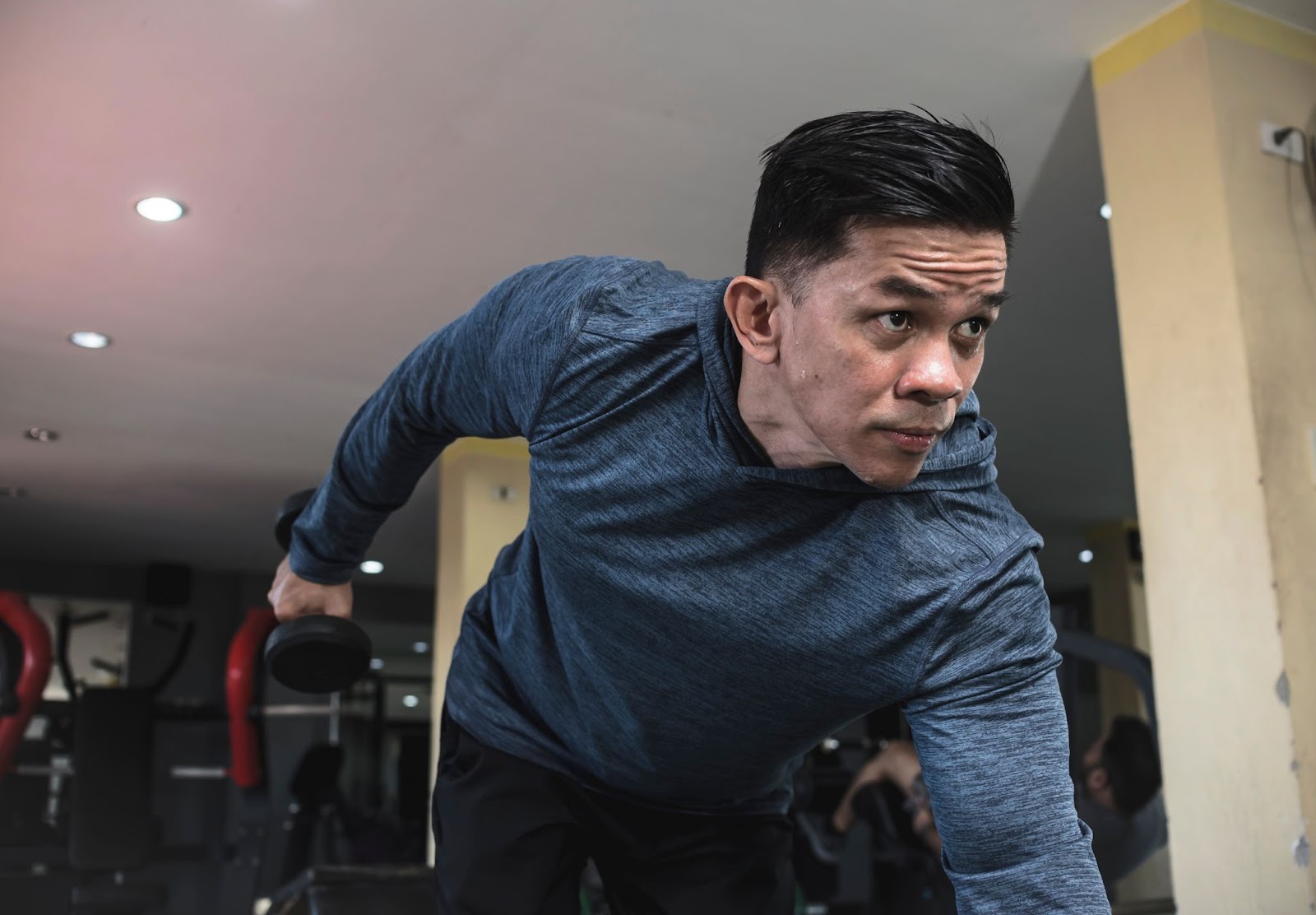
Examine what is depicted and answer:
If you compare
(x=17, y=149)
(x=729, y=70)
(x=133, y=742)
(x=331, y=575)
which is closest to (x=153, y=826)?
(x=133, y=742)

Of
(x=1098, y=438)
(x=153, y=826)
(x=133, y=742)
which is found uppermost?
(x=1098, y=438)

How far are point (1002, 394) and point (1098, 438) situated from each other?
3.19ft

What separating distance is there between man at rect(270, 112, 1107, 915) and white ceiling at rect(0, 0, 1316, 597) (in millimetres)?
1684

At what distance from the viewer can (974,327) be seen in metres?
0.80

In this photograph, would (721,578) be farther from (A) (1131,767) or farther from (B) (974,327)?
(A) (1131,767)

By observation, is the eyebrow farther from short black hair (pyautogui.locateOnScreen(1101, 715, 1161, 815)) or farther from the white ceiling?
short black hair (pyautogui.locateOnScreen(1101, 715, 1161, 815))

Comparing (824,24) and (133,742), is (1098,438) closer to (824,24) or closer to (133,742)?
(824,24)

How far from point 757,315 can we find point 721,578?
8.2 inches

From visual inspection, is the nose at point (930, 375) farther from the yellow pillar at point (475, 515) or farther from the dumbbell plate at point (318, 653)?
the yellow pillar at point (475, 515)

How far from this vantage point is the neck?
34.0 inches

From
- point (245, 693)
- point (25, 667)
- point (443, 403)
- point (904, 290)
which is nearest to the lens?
point (904, 290)

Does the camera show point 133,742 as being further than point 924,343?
Yes

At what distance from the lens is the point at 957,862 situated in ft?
2.88

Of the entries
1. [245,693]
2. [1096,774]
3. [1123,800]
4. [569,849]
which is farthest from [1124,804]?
[245,693]
